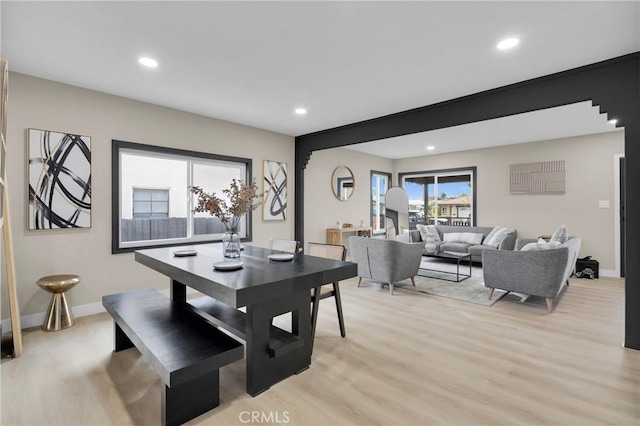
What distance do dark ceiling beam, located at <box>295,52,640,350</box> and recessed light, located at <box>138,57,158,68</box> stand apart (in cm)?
290

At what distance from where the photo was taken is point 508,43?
7.81 ft

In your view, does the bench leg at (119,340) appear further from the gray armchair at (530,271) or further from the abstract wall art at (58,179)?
the gray armchair at (530,271)

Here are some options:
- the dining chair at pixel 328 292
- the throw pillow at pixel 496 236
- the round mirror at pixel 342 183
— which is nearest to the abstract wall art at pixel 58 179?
the dining chair at pixel 328 292

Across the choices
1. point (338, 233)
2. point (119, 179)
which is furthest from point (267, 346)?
point (338, 233)

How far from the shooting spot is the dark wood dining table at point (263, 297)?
1.71m

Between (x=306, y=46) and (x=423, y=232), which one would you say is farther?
(x=423, y=232)

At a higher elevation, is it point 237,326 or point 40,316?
point 237,326

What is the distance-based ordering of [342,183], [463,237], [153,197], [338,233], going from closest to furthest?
[153,197] → [338,233] → [463,237] → [342,183]

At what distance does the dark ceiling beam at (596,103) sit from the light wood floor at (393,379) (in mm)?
750

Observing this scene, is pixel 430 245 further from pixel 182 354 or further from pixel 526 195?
pixel 182 354

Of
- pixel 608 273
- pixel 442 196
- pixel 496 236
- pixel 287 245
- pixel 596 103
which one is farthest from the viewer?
pixel 442 196

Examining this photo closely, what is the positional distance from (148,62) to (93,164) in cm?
139

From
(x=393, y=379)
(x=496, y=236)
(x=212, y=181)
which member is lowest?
(x=393, y=379)

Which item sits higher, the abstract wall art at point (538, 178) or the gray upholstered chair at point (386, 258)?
the abstract wall art at point (538, 178)
